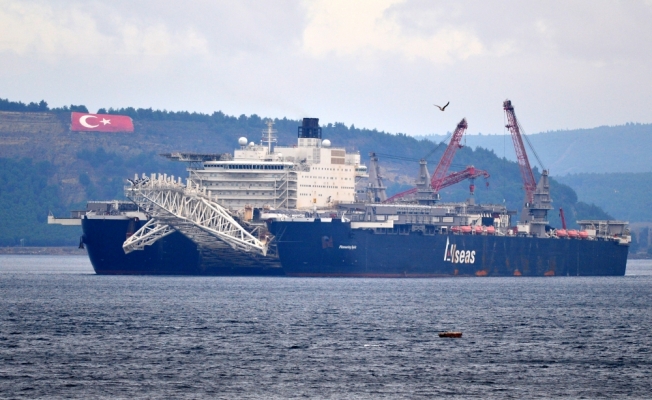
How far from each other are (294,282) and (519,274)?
29778 millimetres

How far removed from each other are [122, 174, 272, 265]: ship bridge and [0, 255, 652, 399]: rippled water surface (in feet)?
21.7

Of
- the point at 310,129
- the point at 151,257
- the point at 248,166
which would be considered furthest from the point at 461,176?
the point at 151,257

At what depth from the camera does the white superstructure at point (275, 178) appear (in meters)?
100

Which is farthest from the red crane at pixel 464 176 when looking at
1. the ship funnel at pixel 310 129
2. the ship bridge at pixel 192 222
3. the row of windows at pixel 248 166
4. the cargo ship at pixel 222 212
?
the ship bridge at pixel 192 222

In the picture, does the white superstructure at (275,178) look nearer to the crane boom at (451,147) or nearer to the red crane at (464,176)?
the crane boom at (451,147)

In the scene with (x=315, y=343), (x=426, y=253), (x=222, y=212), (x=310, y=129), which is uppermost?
(x=310, y=129)

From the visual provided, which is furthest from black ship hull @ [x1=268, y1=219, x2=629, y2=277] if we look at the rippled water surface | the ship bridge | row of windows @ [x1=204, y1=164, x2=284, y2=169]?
the rippled water surface

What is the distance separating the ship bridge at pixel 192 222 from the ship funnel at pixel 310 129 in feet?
36.2

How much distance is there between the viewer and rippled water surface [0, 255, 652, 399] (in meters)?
43.5

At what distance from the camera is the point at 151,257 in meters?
100

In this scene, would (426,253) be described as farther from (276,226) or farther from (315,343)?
(315,343)

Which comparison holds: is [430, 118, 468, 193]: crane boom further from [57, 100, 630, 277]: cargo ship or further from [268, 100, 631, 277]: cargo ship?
[57, 100, 630, 277]: cargo ship

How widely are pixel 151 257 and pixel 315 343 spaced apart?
156 feet

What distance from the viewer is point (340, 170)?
106m
